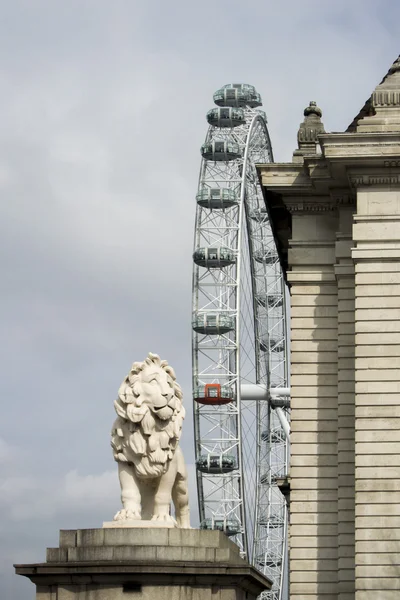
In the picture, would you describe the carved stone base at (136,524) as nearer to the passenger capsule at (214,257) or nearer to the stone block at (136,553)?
the stone block at (136,553)

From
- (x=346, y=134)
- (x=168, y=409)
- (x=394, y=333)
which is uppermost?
(x=346, y=134)

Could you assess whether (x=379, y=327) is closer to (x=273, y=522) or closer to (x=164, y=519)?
(x=164, y=519)

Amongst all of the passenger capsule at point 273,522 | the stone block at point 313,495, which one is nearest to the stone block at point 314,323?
the stone block at point 313,495

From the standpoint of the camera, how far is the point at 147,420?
32.4m

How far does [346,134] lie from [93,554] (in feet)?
53.8

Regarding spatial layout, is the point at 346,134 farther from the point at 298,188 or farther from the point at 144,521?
the point at 144,521

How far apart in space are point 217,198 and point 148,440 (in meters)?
69.5

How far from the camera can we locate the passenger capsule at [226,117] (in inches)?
4094

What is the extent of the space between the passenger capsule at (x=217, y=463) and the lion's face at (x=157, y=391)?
66.8 m

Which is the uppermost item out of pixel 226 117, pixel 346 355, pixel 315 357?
pixel 226 117

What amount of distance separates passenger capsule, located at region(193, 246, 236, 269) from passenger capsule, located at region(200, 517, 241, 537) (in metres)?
14.8

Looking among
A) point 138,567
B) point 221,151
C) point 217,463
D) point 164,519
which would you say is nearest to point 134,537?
point 138,567

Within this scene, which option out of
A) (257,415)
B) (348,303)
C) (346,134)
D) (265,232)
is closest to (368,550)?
(348,303)

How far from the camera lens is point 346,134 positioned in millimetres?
43625
